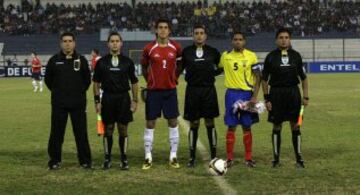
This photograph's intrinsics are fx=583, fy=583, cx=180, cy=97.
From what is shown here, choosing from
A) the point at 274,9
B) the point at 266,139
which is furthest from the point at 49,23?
the point at 266,139

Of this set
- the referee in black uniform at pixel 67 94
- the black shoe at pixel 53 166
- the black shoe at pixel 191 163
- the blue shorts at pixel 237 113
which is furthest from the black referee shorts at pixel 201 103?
the black shoe at pixel 53 166

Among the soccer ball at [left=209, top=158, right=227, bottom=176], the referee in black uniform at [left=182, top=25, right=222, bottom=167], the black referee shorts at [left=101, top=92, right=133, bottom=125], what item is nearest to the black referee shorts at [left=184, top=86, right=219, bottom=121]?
the referee in black uniform at [left=182, top=25, right=222, bottom=167]

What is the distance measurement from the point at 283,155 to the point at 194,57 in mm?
2416

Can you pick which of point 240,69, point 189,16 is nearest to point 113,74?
point 240,69

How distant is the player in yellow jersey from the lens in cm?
903

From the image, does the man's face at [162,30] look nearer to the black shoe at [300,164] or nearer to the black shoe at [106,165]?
the black shoe at [106,165]

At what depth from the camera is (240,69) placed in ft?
29.7

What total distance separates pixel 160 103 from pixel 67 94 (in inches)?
56.1

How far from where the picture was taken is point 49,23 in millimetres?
51906

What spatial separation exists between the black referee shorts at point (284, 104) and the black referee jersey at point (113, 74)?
2227 mm

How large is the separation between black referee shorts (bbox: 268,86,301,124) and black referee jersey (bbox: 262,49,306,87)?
92 millimetres

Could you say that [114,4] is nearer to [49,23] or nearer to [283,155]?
[49,23]

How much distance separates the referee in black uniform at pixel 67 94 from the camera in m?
8.89

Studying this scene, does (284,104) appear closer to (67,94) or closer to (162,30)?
(162,30)
